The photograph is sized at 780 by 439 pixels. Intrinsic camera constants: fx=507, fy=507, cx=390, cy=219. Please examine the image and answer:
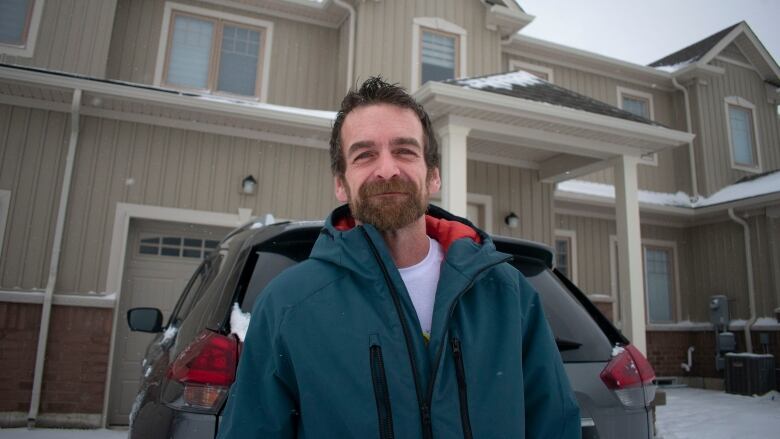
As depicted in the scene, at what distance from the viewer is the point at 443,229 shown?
1699 mm

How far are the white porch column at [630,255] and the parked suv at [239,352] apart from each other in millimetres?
5336

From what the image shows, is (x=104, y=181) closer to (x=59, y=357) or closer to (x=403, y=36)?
(x=59, y=357)

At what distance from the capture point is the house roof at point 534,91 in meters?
6.67

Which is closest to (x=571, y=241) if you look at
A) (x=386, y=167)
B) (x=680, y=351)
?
(x=680, y=351)

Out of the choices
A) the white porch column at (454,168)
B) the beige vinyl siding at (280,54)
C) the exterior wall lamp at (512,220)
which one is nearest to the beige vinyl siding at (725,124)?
the exterior wall lamp at (512,220)

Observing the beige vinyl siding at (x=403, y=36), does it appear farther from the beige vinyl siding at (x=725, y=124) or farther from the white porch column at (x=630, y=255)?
the beige vinyl siding at (x=725, y=124)

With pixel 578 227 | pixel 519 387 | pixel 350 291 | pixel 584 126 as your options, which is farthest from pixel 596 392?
pixel 578 227

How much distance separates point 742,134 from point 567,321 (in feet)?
44.1

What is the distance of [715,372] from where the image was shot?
10.8 meters

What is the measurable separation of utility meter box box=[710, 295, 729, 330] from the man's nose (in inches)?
444

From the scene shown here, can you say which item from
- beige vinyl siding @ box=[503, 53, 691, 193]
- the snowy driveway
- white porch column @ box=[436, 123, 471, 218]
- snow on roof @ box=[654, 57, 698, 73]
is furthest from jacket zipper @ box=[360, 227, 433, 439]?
snow on roof @ box=[654, 57, 698, 73]

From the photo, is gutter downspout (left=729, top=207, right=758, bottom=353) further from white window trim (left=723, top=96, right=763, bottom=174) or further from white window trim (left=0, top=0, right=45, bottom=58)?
white window trim (left=0, top=0, right=45, bottom=58)

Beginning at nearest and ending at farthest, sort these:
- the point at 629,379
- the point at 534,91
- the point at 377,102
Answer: the point at 377,102 < the point at 629,379 < the point at 534,91

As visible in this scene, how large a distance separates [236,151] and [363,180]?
626 cm
